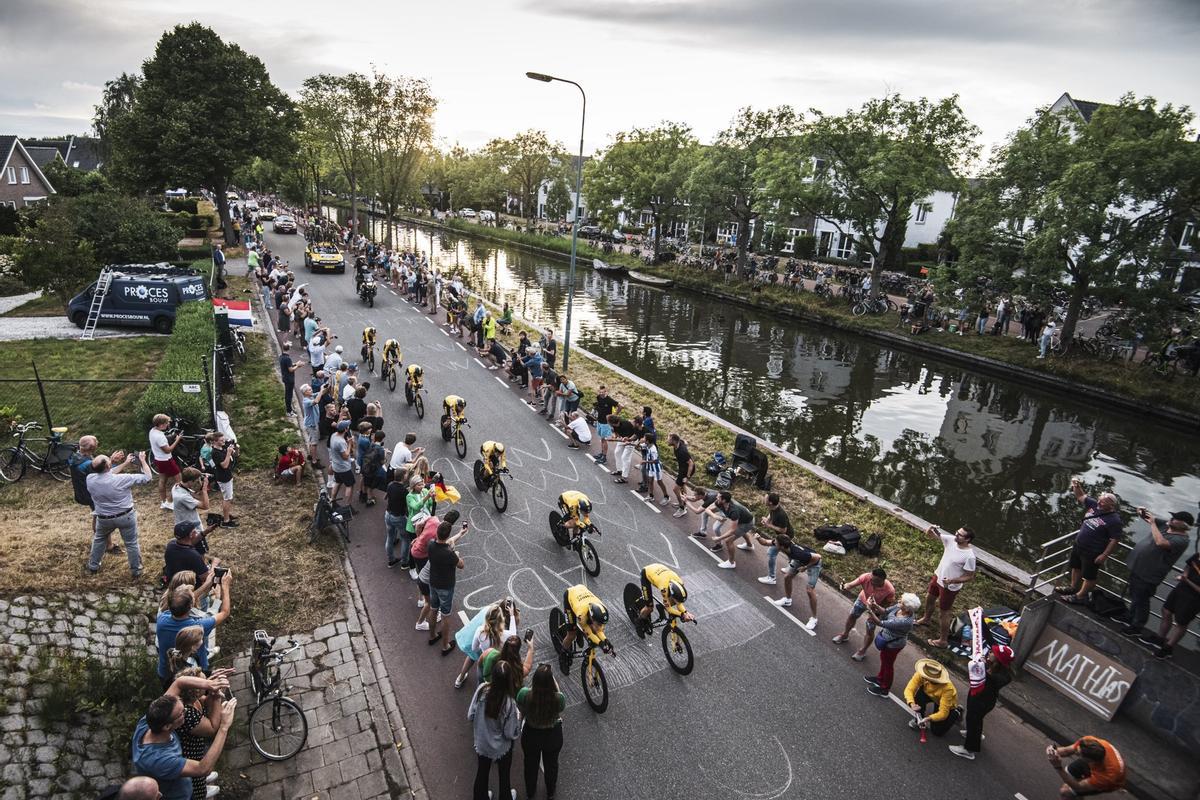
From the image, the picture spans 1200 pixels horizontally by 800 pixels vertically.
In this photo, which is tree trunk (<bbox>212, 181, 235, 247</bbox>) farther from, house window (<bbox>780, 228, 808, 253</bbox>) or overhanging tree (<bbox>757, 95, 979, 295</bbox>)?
house window (<bbox>780, 228, 808, 253</bbox>)

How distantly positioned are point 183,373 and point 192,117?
1081 inches

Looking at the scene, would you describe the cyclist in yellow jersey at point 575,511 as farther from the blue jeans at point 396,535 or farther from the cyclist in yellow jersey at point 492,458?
the blue jeans at point 396,535

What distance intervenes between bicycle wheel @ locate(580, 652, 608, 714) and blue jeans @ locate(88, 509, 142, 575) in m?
6.38

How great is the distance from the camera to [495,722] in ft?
19.2

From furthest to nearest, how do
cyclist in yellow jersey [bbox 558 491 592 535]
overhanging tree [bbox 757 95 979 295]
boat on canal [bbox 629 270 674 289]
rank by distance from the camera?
boat on canal [bbox 629 270 674 289] → overhanging tree [bbox 757 95 979 295] → cyclist in yellow jersey [bbox 558 491 592 535]

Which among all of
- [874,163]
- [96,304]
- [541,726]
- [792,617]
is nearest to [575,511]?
[792,617]

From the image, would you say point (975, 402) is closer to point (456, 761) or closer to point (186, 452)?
point (456, 761)

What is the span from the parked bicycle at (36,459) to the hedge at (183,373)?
55.9 inches

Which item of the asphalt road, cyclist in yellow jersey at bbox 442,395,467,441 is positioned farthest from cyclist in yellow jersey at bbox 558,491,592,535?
cyclist in yellow jersey at bbox 442,395,467,441

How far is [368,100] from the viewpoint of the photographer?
46594 millimetres

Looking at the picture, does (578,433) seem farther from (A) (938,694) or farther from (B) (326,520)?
(A) (938,694)

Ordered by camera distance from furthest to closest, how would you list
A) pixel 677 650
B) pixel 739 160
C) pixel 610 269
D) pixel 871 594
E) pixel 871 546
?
pixel 610 269 < pixel 739 160 < pixel 871 546 < pixel 871 594 < pixel 677 650

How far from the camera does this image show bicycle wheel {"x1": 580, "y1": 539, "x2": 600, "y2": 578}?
1038 cm

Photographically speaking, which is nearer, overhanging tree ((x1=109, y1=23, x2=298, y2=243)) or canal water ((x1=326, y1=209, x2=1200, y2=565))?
canal water ((x1=326, y1=209, x2=1200, y2=565))
